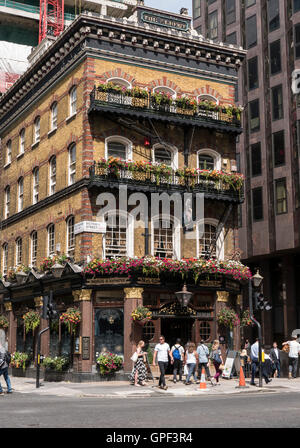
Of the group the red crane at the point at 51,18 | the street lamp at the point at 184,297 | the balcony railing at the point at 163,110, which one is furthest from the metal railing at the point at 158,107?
the red crane at the point at 51,18

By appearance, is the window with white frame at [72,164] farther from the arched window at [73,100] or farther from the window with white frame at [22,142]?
the window with white frame at [22,142]

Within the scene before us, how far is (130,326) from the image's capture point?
2675 centimetres

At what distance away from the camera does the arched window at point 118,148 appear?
29.3 metres

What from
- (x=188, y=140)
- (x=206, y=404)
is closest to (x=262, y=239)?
(x=188, y=140)

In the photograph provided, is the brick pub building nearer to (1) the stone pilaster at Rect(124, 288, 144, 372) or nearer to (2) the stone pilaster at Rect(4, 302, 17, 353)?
(1) the stone pilaster at Rect(124, 288, 144, 372)

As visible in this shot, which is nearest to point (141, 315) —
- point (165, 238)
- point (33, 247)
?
point (165, 238)

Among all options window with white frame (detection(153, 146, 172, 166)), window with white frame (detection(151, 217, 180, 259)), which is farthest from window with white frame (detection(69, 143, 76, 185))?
window with white frame (detection(151, 217, 180, 259))

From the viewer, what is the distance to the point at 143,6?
103 feet

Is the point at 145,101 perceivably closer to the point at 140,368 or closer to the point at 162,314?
the point at 162,314

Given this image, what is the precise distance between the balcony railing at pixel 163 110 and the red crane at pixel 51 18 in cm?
2533

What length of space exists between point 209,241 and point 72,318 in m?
8.00

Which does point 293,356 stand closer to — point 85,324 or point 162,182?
point 85,324

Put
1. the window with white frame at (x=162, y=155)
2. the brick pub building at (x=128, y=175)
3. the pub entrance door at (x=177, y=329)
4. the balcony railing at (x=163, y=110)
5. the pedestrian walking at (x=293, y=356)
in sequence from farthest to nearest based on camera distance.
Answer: the window with white frame at (x=162, y=155), the balcony railing at (x=163, y=110), the pub entrance door at (x=177, y=329), the brick pub building at (x=128, y=175), the pedestrian walking at (x=293, y=356)

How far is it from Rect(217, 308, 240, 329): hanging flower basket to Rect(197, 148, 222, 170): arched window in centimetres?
736
